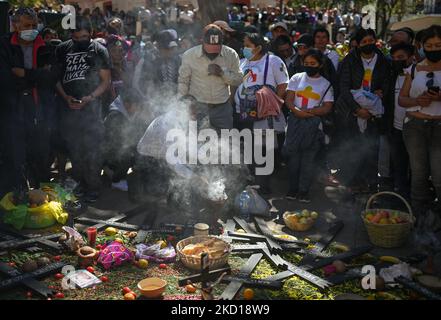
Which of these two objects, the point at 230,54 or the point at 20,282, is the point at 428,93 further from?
the point at 20,282

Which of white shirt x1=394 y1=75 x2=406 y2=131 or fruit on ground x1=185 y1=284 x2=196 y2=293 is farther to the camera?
white shirt x1=394 y1=75 x2=406 y2=131

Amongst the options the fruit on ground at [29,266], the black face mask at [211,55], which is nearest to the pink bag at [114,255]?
the fruit on ground at [29,266]

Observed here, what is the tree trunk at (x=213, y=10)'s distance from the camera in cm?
1059

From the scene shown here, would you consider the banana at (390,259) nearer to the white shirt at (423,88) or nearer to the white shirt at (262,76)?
the white shirt at (423,88)

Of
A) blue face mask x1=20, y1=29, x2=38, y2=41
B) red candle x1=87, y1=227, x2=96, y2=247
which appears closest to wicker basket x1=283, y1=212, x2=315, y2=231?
red candle x1=87, y1=227, x2=96, y2=247

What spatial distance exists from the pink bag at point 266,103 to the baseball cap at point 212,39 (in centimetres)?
86

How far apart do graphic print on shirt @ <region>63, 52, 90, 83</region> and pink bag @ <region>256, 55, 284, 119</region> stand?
2435mm

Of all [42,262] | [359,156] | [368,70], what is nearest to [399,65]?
[368,70]

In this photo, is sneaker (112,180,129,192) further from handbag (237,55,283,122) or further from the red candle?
handbag (237,55,283,122)

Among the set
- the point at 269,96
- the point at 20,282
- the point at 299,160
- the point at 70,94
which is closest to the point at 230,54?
the point at 269,96

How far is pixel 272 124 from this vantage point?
702cm

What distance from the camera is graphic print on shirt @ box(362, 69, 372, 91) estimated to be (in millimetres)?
6535

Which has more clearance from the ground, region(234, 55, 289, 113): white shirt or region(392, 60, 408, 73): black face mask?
region(392, 60, 408, 73): black face mask

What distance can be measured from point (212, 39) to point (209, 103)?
0.88 meters
